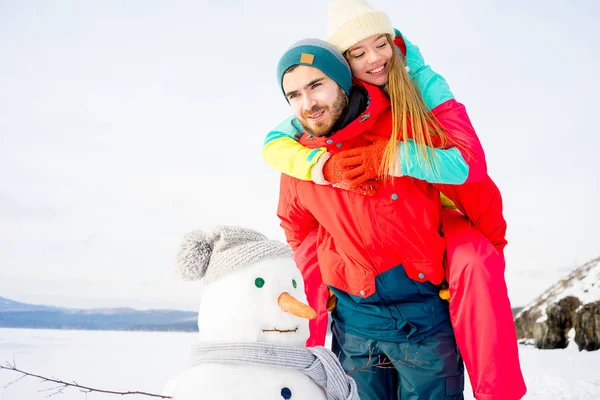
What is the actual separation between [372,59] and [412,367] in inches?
43.7

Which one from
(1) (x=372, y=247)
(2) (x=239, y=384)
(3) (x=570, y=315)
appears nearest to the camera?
(2) (x=239, y=384)

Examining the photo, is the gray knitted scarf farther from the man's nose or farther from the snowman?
the man's nose

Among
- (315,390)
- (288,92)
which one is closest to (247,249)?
(315,390)

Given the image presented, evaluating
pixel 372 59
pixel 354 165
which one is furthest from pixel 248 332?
pixel 372 59

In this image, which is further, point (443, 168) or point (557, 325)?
point (557, 325)

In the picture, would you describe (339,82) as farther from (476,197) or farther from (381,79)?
(476,197)

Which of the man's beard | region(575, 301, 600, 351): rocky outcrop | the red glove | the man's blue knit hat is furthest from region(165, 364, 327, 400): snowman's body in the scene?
region(575, 301, 600, 351): rocky outcrop

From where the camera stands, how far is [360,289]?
2051 mm

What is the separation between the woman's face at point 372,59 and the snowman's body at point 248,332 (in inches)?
32.8

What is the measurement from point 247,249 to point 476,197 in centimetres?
92

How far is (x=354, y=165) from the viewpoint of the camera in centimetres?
182

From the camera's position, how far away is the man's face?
1.84 metres

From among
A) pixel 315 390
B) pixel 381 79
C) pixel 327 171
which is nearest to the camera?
pixel 315 390

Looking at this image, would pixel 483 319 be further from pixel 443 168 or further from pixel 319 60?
pixel 319 60
